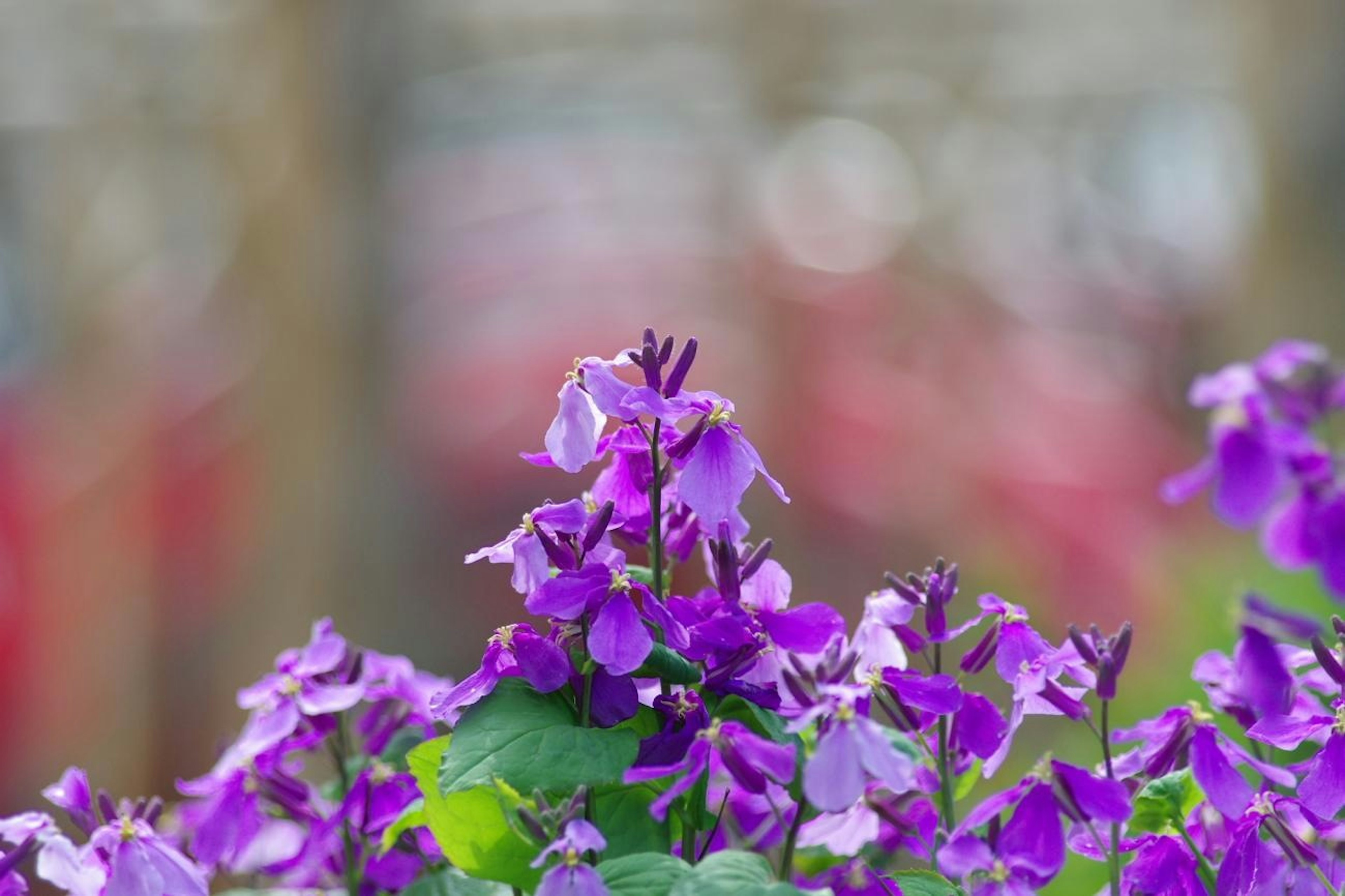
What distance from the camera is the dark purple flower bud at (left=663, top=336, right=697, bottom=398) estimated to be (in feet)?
1.65

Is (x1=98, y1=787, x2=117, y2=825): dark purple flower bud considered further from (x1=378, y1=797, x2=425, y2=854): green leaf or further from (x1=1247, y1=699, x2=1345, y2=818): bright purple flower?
(x1=1247, y1=699, x2=1345, y2=818): bright purple flower

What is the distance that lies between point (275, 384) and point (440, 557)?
0.62m

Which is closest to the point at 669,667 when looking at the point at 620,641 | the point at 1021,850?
the point at 620,641

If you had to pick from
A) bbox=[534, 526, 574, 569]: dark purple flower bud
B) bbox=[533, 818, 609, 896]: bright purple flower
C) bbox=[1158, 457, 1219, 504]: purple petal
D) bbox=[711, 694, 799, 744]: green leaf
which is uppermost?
bbox=[534, 526, 574, 569]: dark purple flower bud

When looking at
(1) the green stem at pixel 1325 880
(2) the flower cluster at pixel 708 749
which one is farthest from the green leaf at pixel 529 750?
(1) the green stem at pixel 1325 880

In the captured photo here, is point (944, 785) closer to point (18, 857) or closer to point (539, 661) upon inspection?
point (539, 661)

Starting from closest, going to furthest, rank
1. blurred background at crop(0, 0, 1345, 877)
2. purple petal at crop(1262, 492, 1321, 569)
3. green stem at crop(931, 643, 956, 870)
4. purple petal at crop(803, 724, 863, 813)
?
1. purple petal at crop(803, 724, 863, 813)
2. green stem at crop(931, 643, 956, 870)
3. purple petal at crop(1262, 492, 1321, 569)
4. blurred background at crop(0, 0, 1345, 877)

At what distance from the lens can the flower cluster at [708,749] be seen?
45 cm

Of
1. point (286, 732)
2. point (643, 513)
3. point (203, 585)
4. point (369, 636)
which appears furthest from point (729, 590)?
point (203, 585)

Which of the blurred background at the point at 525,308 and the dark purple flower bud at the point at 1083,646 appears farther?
the blurred background at the point at 525,308

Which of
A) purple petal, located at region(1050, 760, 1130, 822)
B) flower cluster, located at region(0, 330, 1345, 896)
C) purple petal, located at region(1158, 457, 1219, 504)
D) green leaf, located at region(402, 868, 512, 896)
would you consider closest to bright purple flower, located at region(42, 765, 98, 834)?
flower cluster, located at region(0, 330, 1345, 896)

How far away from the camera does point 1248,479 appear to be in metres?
0.78

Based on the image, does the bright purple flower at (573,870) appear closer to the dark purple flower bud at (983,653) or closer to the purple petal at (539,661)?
the purple petal at (539,661)

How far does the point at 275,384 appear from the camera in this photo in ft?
9.44
